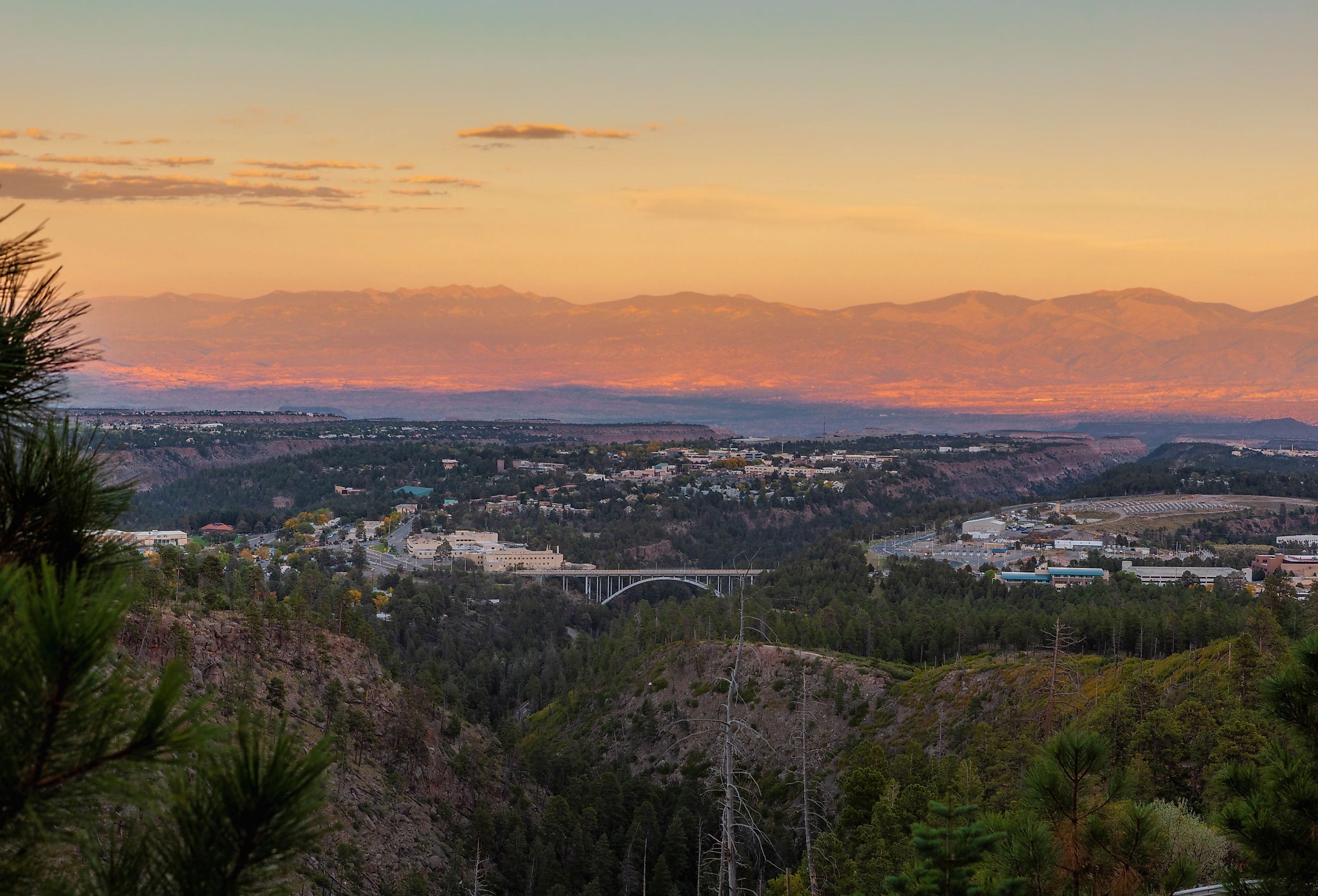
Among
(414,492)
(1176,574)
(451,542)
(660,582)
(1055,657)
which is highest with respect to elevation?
(1055,657)

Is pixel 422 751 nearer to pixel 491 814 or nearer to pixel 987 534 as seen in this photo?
pixel 491 814

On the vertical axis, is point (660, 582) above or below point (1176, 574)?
below

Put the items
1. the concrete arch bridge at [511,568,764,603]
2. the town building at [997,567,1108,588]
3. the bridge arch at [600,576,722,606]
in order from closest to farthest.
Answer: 1. the town building at [997,567,1108,588]
2. the bridge arch at [600,576,722,606]
3. the concrete arch bridge at [511,568,764,603]

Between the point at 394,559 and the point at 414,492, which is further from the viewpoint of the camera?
the point at 414,492

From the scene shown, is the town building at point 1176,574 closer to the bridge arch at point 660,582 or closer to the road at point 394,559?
the bridge arch at point 660,582

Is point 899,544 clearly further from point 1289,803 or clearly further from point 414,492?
point 1289,803

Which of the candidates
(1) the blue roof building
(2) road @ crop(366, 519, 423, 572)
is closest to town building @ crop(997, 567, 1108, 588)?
(2) road @ crop(366, 519, 423, 572)

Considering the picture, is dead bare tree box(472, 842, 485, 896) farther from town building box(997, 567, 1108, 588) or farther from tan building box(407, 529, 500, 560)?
tan building box(407, 529, 500, 560)

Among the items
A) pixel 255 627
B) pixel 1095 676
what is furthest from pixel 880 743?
pixel 255 627

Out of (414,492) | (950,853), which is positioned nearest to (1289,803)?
(950,853)
